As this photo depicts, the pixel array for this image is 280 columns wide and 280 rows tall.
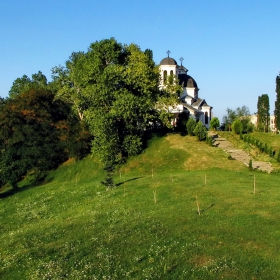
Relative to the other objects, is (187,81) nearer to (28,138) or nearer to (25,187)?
(28,138)

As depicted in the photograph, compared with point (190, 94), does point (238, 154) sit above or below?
below

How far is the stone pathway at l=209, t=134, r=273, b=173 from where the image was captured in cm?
3438

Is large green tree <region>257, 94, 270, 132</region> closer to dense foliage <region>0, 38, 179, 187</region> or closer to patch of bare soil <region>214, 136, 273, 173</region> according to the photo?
patch of bare soil <region>214, 136, 273, 173</region>

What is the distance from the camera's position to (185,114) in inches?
1935

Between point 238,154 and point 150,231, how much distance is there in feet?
84.6

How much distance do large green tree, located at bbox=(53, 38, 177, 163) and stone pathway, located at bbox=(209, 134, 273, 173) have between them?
7256mm

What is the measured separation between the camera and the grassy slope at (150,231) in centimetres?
1284

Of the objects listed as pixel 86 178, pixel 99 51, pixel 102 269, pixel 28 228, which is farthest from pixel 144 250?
pixel 99 51

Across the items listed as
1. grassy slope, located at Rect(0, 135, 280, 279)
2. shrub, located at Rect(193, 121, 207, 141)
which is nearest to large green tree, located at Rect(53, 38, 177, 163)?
shrub, located at Rect(193, 121, 207, 141)

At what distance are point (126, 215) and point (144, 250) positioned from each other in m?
5.38

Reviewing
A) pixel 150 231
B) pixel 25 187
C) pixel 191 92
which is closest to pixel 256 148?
pixel 25 187

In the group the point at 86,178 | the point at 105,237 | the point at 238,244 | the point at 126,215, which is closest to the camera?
the point at 238,244

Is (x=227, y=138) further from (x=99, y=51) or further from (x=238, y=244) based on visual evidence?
(x=238, y=244)

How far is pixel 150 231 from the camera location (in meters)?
16.3
